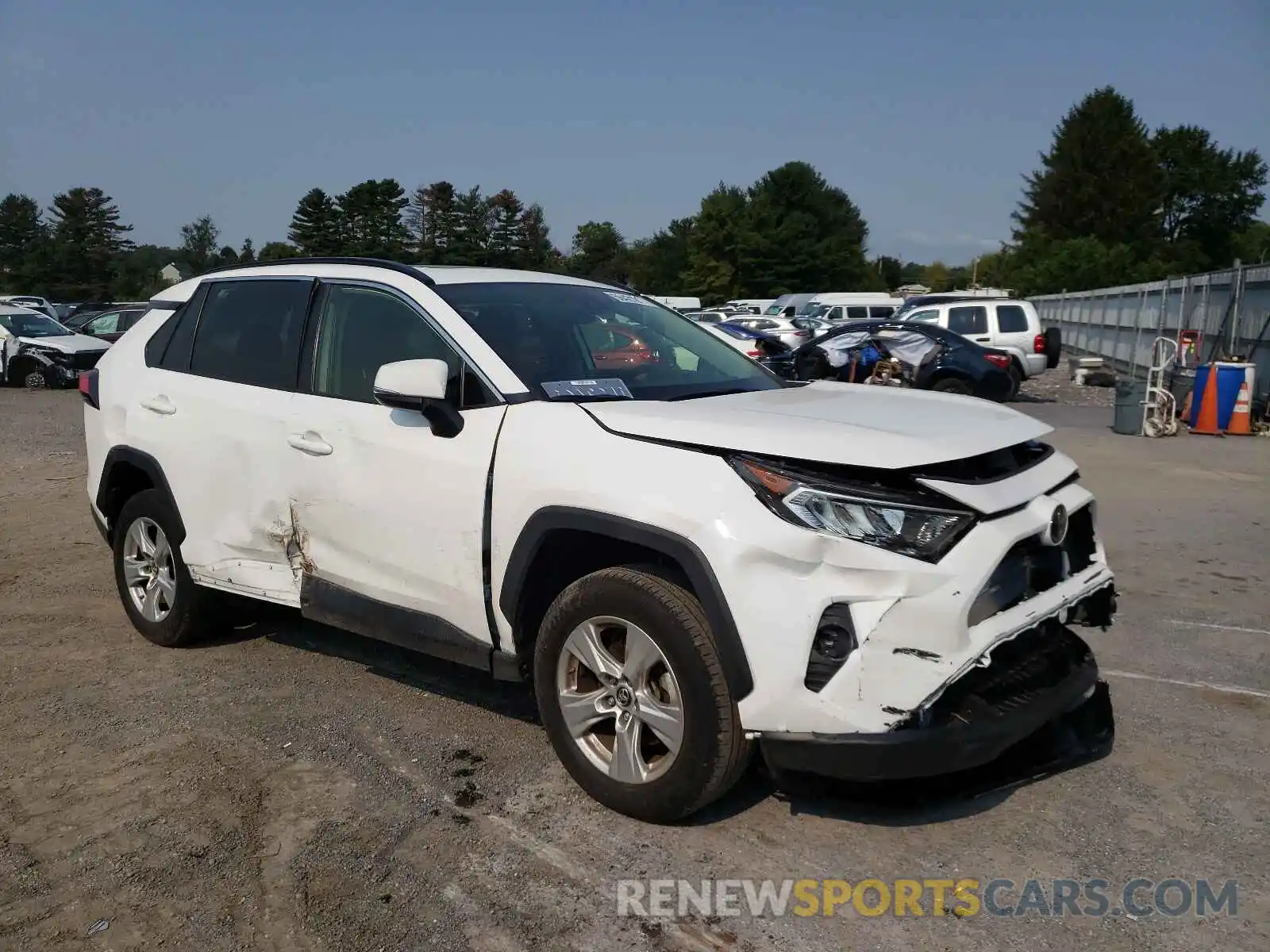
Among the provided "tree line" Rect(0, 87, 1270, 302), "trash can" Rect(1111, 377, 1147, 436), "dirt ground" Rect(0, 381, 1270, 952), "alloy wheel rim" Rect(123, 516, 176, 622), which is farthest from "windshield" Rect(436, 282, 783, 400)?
"tree line" Rect(0, 87, 1270, 302)

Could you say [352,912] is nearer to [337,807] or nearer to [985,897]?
[337,807]

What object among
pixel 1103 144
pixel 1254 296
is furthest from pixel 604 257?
pixel 1254 296

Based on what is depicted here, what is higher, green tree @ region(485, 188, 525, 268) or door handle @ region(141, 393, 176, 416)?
green tree @ region(485, 188, 525, 268)

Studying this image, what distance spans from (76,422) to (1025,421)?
15087mm

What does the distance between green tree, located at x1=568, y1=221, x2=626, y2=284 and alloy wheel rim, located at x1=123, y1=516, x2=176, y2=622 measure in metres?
93.4

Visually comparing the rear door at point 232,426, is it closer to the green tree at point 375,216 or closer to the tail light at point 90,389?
the tail light at point 90,389

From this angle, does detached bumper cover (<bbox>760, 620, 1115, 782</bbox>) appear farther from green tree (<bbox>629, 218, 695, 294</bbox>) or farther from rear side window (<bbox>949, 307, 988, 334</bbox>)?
green tree (<bbox>629, 218, 695, 294</bbox>)

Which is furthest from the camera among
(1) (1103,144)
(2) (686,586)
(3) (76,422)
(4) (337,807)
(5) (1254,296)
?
(1) (1103,144)

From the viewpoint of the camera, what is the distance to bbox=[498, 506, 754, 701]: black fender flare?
3.04 meters

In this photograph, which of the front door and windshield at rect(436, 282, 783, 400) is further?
windshield at rect(436, 282, 783, 400)

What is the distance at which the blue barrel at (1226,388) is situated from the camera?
14656 millimetres

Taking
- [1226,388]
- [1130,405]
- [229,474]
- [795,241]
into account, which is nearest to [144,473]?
[229,474]

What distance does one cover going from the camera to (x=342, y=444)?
4152 mm

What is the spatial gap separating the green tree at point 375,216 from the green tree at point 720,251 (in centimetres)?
3982
